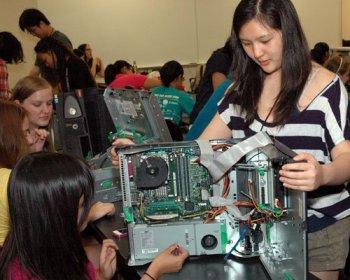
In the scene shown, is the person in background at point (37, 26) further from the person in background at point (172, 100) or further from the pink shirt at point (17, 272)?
the pink shirt at point (17, 272)

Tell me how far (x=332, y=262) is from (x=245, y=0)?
0.76m

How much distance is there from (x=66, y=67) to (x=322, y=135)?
2.43 m

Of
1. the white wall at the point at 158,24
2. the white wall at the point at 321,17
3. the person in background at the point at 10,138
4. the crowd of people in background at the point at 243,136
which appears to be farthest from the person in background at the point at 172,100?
the white wall at the point at 321,17

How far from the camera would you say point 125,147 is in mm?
1406

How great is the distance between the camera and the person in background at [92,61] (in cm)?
606

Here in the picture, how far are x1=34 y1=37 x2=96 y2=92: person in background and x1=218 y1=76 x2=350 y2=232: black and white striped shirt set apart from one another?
2235mm

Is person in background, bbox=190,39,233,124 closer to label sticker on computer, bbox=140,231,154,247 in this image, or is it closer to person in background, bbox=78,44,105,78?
label sticker on computer, bbox=140,231,154,247

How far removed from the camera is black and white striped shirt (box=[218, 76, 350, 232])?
123cm

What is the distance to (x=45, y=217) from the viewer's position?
1.17 m

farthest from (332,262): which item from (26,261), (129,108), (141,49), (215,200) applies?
(141,49)

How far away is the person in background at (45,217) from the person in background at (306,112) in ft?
1.80

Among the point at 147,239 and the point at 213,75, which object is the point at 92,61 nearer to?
the point at 213,75

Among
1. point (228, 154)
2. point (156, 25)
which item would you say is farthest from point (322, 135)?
point (156, 25)

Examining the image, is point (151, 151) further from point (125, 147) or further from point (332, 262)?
point (332, 262)
